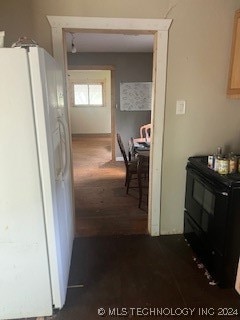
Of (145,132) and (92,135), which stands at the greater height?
(145,132)

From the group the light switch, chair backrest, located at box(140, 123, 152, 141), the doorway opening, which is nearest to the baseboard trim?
the doorway opening

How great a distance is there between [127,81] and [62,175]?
408 centimetres

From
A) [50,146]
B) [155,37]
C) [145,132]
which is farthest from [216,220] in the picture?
[145,132]

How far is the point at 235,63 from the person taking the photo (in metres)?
2.10

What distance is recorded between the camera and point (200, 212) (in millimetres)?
2121

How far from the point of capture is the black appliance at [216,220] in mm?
1729

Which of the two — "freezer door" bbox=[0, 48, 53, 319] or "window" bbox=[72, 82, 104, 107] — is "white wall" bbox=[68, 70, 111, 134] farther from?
"freezer door" bbox=[0, 48, 53, 319]

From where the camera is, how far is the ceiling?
367 cm

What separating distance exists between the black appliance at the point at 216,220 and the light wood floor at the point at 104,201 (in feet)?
2.57

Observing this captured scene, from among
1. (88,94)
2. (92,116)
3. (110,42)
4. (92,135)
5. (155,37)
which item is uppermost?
(110,42)

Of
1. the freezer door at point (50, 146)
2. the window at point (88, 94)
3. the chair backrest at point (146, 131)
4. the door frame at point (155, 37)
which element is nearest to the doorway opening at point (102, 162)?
the window at point (88, 94)

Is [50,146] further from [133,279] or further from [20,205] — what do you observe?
[133,279]

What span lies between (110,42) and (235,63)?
267 centimetres

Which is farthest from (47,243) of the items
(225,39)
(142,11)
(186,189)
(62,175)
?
(225,39)
